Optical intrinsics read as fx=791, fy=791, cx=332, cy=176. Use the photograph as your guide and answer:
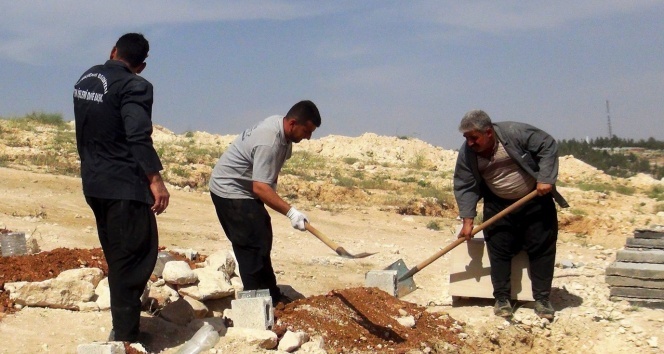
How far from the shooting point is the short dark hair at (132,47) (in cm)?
458

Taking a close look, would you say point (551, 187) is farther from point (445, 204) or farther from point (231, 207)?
point (445, 204)

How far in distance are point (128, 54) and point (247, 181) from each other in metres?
1.27

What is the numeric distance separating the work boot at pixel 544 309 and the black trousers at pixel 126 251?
328 cm

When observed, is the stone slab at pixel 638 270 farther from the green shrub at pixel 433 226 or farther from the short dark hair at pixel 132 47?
Result: the green shrub at pixel 433 226

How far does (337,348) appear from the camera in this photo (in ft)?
17.7

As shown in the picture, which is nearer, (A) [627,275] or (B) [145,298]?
(B) [145,298]

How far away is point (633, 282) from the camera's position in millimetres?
6770

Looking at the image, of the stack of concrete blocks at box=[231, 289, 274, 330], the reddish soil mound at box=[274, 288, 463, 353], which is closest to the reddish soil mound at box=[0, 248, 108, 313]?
the stack of concrete blocks at box=[231, 289, 274, 330]

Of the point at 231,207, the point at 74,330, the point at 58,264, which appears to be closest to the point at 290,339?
the point at 231,207

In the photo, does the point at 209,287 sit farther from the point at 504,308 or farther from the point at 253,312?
the point at 504,308

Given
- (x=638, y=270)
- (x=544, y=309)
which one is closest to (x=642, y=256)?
(x=638, y=270)

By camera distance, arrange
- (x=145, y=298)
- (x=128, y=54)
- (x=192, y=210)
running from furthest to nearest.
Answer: (x=192, y=210)
(x=145, y=298)
(x=128, y=54)

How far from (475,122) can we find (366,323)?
1.70 metres

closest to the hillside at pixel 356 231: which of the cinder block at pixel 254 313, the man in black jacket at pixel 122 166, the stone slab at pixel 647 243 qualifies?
the cinder block at pixel 254 313
